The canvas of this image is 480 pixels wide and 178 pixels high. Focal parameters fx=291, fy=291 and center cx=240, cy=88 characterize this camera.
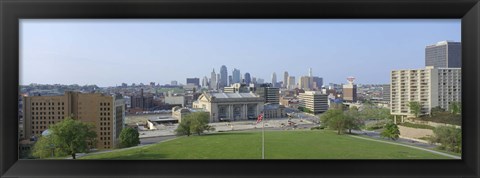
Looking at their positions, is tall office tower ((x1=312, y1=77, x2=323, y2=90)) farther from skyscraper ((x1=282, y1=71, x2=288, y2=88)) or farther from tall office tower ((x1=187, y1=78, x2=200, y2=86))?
tall office tower ((x1=187, y1=78, x2=200, y2=86))

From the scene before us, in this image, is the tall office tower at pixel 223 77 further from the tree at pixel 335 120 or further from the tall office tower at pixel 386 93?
the tall office tower at pixel 386 93

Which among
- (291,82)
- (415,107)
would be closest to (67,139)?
(291,82)

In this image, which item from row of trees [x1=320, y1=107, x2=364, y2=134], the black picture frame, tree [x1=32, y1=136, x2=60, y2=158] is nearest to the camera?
the black picture frame

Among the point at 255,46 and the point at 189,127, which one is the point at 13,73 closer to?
the point at 189,127

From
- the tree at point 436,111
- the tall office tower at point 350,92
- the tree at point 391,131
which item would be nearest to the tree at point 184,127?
the tall office tower at point 350,92

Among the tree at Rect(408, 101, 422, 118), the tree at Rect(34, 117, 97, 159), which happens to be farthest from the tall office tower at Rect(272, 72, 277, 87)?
the tree at Rect(34, 117, 97, 159)

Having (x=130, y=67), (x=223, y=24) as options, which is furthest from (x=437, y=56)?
(x=130, y=67)

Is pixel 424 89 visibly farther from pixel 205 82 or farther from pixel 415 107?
pixel 205 82
